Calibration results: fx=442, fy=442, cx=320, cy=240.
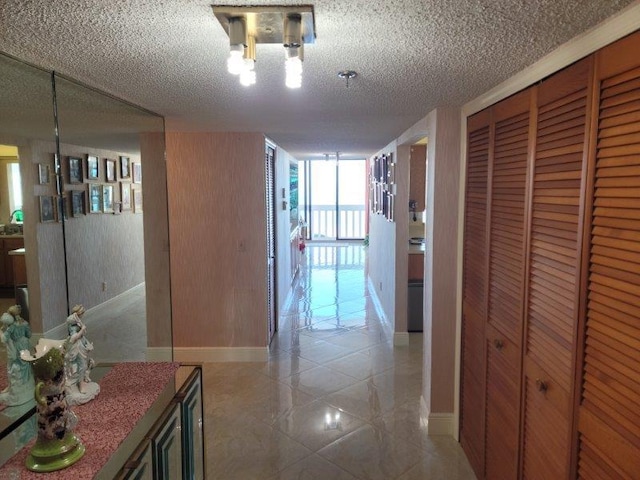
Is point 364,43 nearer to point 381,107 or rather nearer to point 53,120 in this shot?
point 381,107

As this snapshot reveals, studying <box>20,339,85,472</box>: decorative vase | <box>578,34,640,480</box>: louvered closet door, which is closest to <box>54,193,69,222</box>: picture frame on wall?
<box>20,339,85,472</box>: decorative vase

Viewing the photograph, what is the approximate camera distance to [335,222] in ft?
38.4

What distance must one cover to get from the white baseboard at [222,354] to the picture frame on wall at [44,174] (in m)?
2.56

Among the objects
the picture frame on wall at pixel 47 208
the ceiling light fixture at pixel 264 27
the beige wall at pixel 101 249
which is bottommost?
the beige wall at pixel 101 249

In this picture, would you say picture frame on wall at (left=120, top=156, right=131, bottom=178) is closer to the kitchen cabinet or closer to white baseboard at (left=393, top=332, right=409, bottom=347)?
the kitchen cabinet

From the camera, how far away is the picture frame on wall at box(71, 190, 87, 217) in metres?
2.51

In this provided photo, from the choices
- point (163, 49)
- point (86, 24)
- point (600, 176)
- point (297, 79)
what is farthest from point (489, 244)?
point (86, 24)

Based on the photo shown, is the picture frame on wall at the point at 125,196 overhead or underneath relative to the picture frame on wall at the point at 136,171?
underneath

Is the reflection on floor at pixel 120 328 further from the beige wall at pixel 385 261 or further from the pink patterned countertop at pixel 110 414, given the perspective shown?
the beige wall at pixel 385 261

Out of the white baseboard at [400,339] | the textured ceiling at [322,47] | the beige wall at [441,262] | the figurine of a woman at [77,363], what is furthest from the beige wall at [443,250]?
the figurine of a woman at [77,363]

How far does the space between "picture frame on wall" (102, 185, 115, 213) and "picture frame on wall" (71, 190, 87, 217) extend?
0.64 feet

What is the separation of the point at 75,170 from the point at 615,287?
8.49 ft

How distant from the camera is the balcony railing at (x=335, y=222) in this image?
11.7m

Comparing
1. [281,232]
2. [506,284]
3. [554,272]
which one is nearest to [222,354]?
[281,232]
